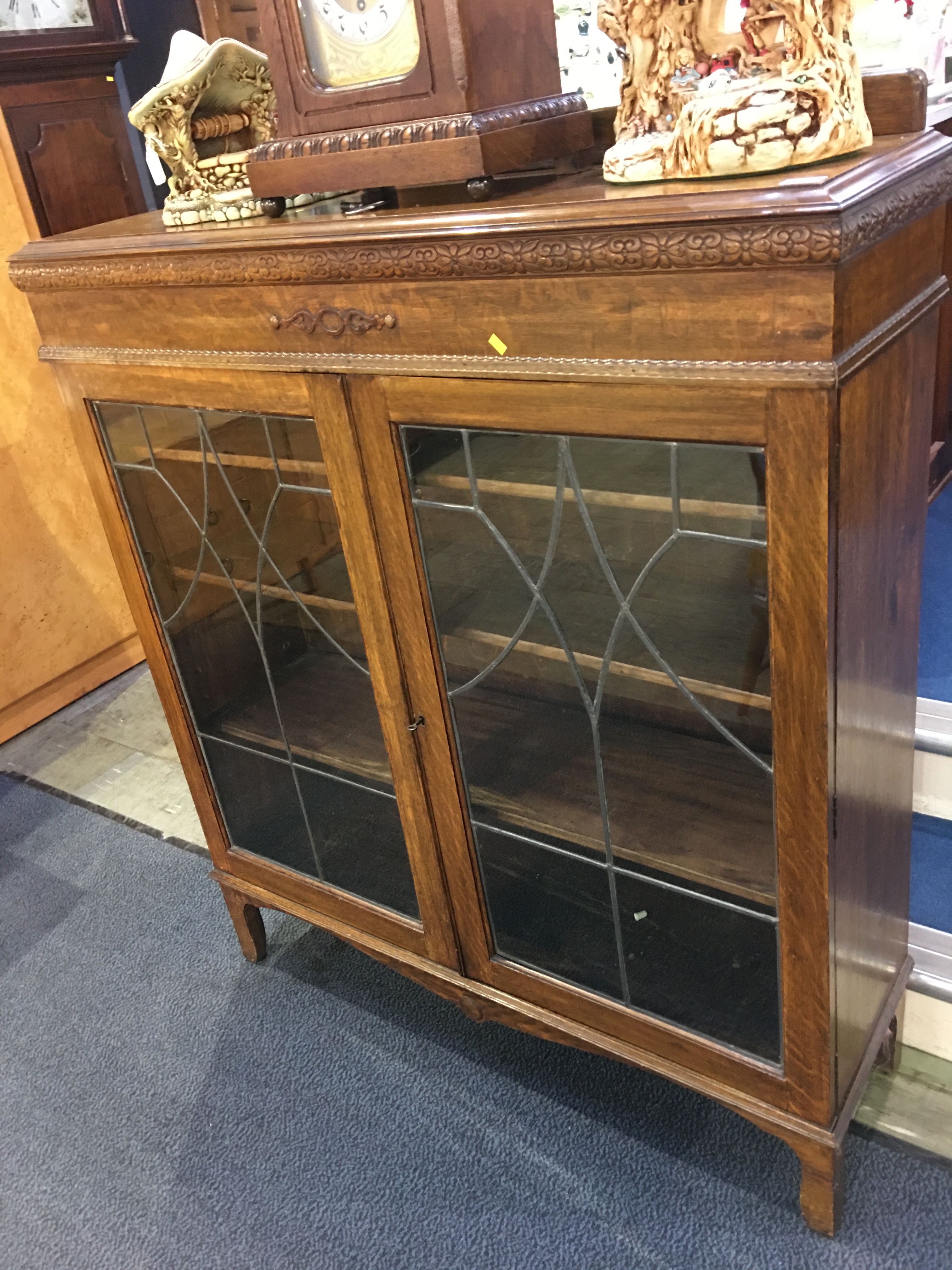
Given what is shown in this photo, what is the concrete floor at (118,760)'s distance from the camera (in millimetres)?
2277

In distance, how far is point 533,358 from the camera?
3.00 ft

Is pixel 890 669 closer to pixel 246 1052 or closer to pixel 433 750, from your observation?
pixel 433 750

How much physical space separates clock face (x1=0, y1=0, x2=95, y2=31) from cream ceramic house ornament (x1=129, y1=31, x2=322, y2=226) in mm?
1239

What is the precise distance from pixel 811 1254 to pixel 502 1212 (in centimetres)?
39

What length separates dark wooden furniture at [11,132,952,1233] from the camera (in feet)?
2.73

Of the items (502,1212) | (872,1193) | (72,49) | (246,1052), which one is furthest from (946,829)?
(72,49)

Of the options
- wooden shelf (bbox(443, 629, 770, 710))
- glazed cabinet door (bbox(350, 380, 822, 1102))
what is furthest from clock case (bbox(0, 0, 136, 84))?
wooden shelf (bbox(443, 629, 770, 710))

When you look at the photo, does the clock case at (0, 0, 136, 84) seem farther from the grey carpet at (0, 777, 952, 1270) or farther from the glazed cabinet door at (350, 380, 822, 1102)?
the grey carpet at (0, 777, 952, 1270)

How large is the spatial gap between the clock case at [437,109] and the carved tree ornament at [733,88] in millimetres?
108

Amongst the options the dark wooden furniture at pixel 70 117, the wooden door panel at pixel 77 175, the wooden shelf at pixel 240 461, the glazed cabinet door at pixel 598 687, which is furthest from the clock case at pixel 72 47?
the glazed cabinet door at pixel 598 687

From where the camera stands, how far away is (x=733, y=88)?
0.82m

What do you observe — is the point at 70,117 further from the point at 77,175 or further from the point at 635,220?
the point at 635,220

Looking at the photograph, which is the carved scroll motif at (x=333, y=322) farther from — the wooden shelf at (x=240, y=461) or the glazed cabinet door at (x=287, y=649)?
the wooden shelf at (x=240, y=461)

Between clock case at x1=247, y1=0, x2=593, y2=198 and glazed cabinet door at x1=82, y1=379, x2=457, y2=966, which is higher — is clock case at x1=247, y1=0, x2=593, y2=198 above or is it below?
→ above
